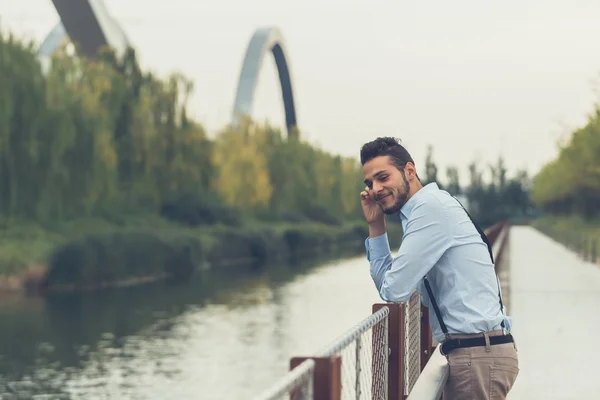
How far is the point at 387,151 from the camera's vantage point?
448cm

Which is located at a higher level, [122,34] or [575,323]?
[122,34]

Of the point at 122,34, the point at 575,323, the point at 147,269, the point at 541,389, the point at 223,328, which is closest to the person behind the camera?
the point at 541,389

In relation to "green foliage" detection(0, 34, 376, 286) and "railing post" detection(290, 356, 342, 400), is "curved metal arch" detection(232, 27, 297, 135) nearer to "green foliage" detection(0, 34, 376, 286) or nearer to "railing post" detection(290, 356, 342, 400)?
"green foliage" detection(0, 34, 376, 286)

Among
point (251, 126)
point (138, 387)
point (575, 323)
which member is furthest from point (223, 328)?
point (251, 126)

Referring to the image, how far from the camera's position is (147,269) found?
1409 inches

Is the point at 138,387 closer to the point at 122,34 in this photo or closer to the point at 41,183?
the point at 41,183

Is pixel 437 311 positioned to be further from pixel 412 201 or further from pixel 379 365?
pixel 379 365

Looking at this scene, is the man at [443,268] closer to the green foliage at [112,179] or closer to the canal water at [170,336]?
the canal water at [170,336]

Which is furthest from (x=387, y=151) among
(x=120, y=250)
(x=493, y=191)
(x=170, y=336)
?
(x=493, y=191)

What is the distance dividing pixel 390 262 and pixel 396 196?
307 millimetres

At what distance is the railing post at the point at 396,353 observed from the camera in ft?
18.9

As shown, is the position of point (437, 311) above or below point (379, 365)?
above

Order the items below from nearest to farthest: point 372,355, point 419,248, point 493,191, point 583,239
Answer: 1. point 419,248
2. point 372,355
3. point 583,239
4. point 493,191

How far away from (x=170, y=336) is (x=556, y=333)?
8933 millimetres
